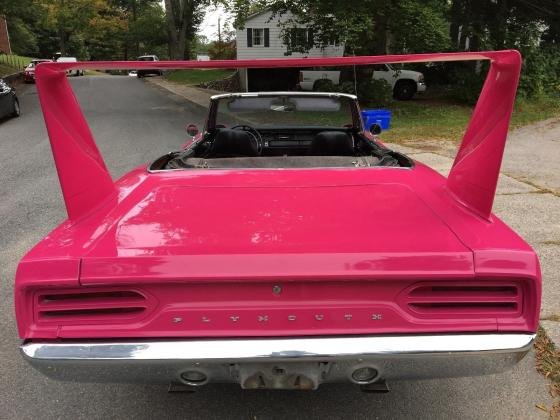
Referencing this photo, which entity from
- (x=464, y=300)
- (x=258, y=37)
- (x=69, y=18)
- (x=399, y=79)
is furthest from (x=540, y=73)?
(x=69, y=18)

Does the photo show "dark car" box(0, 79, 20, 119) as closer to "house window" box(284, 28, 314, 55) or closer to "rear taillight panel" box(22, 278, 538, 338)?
"house window" box(284, 28, 314, 55)

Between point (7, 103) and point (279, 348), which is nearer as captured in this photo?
point (279, 348)

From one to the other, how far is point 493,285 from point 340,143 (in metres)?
1.86

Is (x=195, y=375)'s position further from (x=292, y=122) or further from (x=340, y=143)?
(x=292, y=122)

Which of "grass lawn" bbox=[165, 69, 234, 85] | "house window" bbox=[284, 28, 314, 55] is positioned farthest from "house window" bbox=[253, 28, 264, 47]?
"house window" bbox=[284, 28, 314, 55]

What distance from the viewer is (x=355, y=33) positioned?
13.1 m

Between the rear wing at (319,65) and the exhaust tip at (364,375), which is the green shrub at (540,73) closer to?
the rear wing at (319,65)

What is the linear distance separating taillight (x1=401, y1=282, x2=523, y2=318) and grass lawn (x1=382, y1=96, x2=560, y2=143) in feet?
30.3

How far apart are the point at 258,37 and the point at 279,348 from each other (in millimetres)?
31819

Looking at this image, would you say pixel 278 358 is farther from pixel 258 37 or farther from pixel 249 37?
pixel 258 37

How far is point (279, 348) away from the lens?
1.75 metres

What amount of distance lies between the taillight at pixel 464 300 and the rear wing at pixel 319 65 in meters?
0.43

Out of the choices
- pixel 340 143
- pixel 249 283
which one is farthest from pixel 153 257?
pixel 340 143

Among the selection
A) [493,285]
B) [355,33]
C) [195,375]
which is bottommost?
[195,375]
